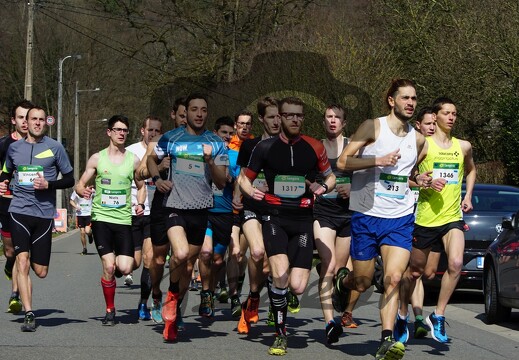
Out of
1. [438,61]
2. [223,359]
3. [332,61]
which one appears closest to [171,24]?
[332,61]

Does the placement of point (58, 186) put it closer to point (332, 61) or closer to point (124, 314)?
point (124, 314)

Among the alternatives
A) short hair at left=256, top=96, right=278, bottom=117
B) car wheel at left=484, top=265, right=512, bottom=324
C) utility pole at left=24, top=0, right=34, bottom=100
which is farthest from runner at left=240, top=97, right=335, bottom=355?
utility pole at left=24, top=0, right=34, bottom=100

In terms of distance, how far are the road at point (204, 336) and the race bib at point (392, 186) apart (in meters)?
1.36

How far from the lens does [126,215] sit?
10906 mm

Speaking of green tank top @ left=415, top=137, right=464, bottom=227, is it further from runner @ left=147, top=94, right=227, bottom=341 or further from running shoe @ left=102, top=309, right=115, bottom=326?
running shoe @ left=102, top=309, right=115, bottom=326

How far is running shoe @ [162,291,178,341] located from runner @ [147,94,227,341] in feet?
0.04

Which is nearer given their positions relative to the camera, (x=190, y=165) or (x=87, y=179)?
(x=190, y=165)

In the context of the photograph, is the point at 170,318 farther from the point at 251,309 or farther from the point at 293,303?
the point at 293,303

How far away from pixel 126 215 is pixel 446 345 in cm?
358

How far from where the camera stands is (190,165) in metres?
9.58

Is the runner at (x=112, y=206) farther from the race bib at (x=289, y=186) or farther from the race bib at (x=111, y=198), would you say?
the race bib at (x=289, y=186)

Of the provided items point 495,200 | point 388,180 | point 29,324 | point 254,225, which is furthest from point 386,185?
point 495,200

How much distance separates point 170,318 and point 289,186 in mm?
1607

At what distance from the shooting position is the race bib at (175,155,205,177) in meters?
9.58
